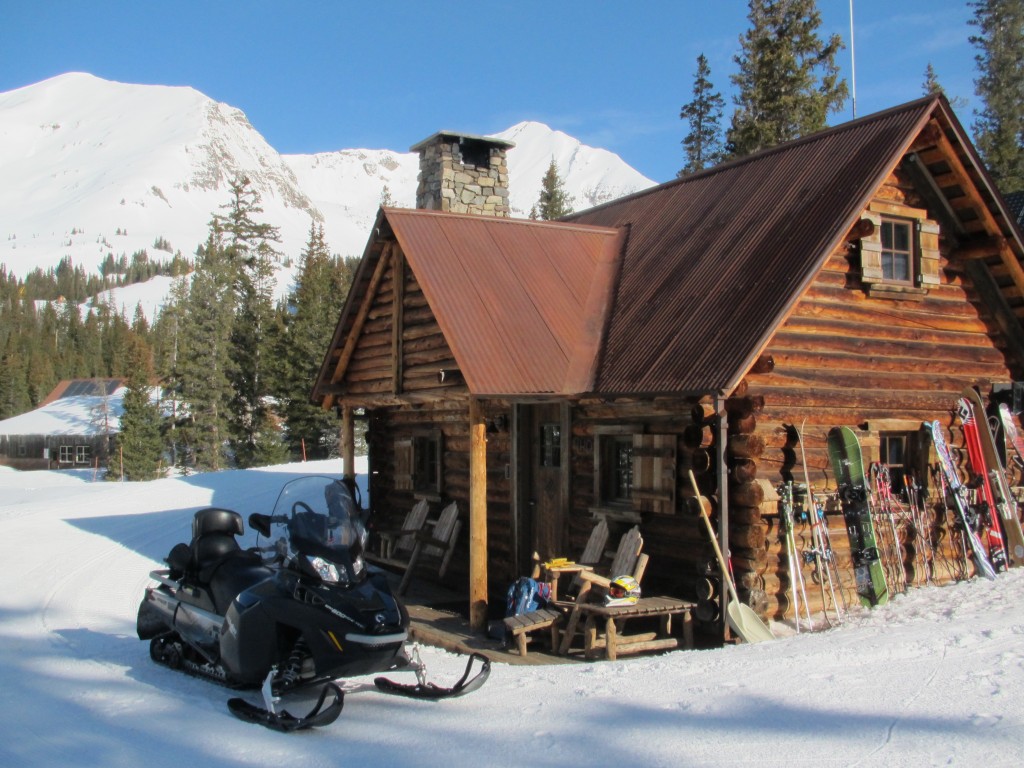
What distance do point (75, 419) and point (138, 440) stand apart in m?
19.3

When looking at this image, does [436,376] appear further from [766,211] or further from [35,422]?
[35,422]

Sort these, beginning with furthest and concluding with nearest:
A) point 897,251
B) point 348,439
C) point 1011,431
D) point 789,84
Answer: point 789,84 → point 348,439 → point 1011,431 → point 897,251

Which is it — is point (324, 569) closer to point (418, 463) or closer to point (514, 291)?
point (514, 291)

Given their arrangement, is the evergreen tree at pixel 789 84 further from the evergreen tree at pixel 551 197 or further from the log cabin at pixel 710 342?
the evergreen tree at pixel 551 197

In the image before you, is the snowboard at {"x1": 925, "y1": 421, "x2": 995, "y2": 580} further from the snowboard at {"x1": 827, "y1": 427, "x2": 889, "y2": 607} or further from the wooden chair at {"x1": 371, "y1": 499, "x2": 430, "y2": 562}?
the wooden chair at {"x1": 371, "y1": 499, "x2": 430, "y2": 562}

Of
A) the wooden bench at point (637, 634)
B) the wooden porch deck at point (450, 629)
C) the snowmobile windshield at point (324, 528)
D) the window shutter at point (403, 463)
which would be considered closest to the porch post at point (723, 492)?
the wooden bench at point (637, 634)

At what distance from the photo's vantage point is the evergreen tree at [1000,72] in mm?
41781

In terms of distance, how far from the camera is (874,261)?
10945 millimetres

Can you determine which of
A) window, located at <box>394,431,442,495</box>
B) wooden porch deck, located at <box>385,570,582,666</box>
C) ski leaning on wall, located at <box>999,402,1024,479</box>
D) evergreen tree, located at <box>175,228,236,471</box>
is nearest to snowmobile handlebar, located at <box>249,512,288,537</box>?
wooden porch deck, located at <box>385,570,582,666</box>

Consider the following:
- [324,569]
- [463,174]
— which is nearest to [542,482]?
[324,569]

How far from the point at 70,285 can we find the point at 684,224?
613ft

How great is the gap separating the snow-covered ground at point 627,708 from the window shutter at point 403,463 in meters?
5.44

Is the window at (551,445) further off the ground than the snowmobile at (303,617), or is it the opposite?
the window at (551,445)

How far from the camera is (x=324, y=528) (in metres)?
6.86
